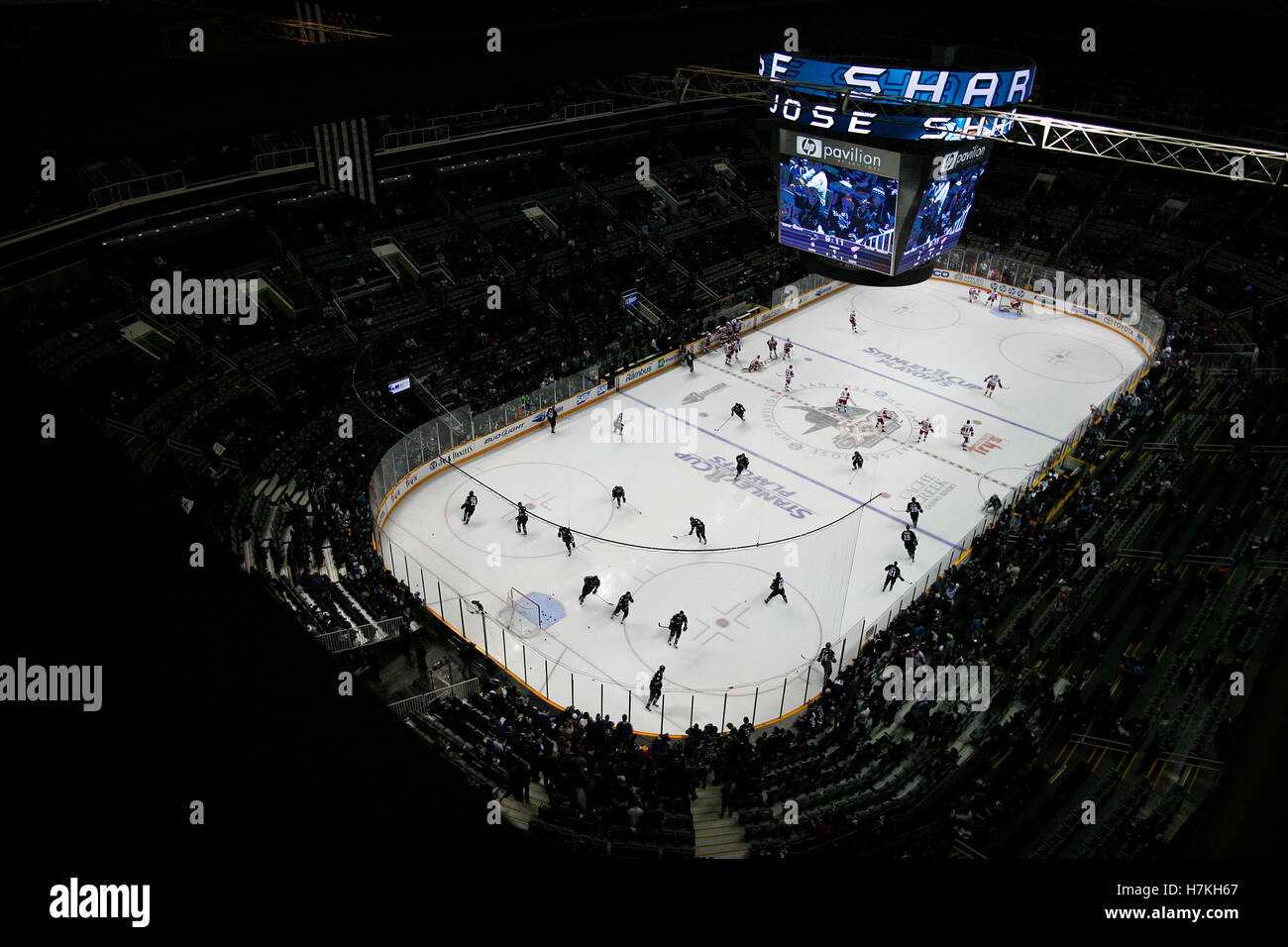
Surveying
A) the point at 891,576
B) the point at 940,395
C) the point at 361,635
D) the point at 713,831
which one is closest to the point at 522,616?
the point at 361,635

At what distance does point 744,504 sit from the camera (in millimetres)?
24500

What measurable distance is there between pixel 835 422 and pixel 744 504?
261 inches

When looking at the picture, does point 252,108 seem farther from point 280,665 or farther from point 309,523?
point 309,523

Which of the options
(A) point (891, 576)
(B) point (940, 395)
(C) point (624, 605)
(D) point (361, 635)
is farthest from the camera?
(B) point (940, 395)

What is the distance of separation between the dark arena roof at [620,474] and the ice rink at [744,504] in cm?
17

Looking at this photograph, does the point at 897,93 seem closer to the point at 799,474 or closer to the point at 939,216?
the point at 939,216

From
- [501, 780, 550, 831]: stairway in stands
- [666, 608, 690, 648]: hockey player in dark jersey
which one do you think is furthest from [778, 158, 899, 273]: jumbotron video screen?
[501, 780, 550, 831]: stairway in stands

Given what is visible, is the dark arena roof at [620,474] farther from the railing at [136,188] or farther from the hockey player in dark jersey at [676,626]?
the railing at [136,188]

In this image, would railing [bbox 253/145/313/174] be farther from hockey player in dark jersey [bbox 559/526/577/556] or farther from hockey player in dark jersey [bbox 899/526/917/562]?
hockey player in dark jersey [bbox 899/526/917/562]

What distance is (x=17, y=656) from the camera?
9.10 feet

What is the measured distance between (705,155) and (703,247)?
9.55 metres

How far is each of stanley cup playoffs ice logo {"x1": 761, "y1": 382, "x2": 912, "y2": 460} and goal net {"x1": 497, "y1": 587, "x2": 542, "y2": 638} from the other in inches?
442

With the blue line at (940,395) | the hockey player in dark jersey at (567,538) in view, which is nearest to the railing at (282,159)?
the hockey player in dark jersey at (567,538)
